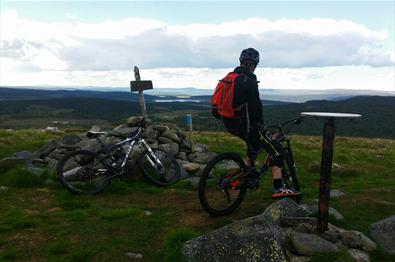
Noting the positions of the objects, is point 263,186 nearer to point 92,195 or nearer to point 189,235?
point 92,195

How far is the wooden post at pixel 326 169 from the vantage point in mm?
7902

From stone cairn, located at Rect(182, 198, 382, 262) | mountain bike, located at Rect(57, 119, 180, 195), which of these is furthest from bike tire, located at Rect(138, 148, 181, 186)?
stone cairn, located at Rect(182, 198, 382, 262)

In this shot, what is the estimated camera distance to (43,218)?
10195mm

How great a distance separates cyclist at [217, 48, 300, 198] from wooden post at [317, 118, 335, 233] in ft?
5.84

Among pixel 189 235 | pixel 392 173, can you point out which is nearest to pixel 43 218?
pixel 189 235

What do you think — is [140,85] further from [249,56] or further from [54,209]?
[249,56]

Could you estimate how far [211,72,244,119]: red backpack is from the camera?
905 cm

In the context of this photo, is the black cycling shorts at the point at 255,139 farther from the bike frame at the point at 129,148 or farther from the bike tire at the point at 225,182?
the bike frame at the point at 129,148

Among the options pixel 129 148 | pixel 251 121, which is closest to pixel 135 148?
pixel 129 148

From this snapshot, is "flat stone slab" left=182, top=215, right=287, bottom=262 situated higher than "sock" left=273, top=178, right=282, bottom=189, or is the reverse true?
"sock" left=273, top=178, right=282, bottom=189

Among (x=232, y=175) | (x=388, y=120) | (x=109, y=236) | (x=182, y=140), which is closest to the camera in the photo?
(x=109, y=236)

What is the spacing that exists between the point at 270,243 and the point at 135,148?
8.00m

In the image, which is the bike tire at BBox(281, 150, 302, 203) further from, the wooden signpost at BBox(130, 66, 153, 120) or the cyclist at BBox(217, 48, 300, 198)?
the wooden signpost at BBox(130, 66, 153, 120)

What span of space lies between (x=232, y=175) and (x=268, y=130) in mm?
1369
